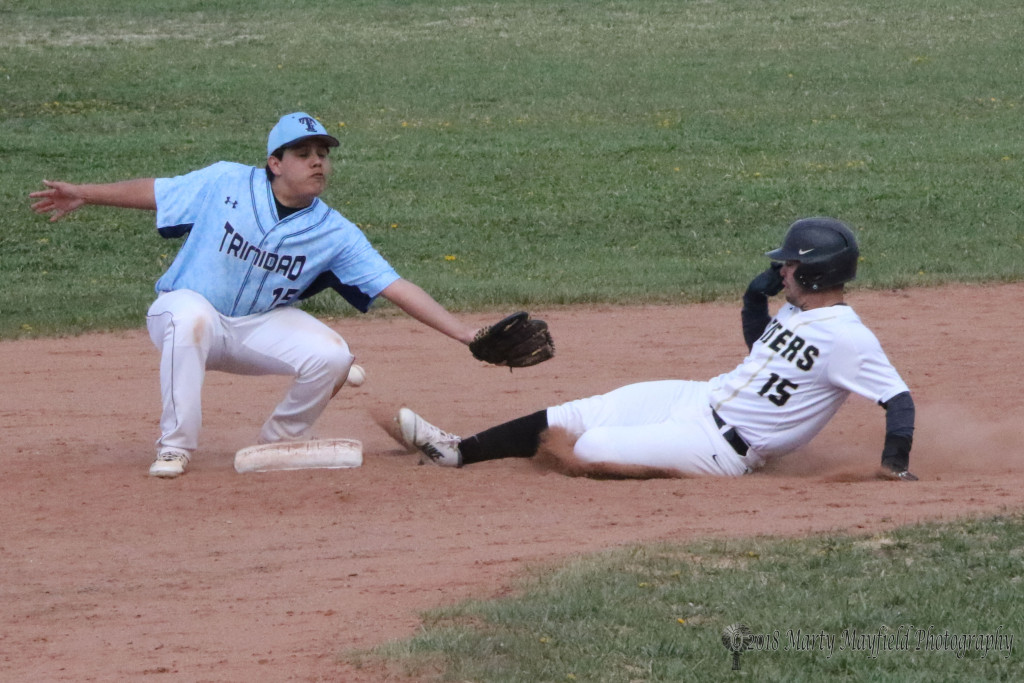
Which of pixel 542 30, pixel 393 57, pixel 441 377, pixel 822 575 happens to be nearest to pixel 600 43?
pixel 542 30

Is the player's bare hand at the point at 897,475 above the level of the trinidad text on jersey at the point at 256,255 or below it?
below

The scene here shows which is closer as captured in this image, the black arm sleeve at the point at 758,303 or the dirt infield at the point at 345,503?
the dirt infield at the point at 345,503

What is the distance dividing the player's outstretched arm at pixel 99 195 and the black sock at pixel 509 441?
69.0 inches

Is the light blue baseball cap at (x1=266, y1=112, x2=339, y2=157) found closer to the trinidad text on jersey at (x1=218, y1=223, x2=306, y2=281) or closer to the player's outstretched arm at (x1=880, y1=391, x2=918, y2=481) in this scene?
the trinidad text on jersey at (x1=218, y1=223, x2=306, y2=281)

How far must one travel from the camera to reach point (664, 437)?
6453 millimetres

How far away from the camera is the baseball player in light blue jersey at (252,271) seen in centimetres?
657

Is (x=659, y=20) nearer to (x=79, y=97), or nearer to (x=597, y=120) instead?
(x=597, y=120)

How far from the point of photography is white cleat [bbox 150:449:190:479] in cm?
648

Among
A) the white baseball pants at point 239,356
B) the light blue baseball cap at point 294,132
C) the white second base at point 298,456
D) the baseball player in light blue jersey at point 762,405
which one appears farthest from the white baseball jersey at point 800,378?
the light blue baseball cap at point 294,132

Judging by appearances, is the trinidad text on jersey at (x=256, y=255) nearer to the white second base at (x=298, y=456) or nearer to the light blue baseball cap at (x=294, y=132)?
the light blue baseball cap at (x=294, y=132)

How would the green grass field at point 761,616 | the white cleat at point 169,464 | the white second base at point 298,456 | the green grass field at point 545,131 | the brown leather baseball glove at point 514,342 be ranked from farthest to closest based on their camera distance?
the green grass field at point 545,131
the white second base at point 298,456
the white cleat at point 169,464
the brown leather baseball glove at point 514,342
the green grass field at point 761,616

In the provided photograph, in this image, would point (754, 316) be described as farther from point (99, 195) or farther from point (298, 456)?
point (99, 195)

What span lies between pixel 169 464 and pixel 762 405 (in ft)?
8.31

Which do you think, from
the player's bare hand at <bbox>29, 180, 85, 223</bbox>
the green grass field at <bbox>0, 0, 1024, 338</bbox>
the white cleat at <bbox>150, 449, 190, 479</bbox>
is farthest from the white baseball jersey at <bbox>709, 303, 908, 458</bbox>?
the green grass field at <bbox>0, 0, 1024, 338</bbox>
